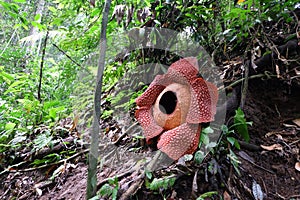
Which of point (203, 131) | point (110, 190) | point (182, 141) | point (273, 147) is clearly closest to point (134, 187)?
point (110, 190)

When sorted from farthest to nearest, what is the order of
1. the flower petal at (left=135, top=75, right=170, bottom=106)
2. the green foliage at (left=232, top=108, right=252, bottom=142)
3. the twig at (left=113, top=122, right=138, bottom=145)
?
the twig at (left=113, top=122, right=138, bottom=145) < the flower petal at (left=135, top=75, right=170, bottom=106) < the green foliage at (left=232, top=108, right=252, bottom=142)

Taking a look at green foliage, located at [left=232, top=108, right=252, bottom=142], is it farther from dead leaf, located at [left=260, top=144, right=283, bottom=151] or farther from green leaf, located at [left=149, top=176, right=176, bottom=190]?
green leaf, located at [left=149, top=176, right=176, bottom=190]

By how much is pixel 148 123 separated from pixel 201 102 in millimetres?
330

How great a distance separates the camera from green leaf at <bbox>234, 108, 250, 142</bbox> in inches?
48.7

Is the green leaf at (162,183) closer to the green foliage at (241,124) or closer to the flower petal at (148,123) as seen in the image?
the flower petal at (148,123)

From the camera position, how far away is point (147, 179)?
1.12 meters

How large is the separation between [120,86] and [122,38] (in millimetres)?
369

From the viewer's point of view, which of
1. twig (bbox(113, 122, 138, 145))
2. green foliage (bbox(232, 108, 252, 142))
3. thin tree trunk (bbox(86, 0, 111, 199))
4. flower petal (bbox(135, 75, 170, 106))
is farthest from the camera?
twig (bbox(113, 122, 138, 145))

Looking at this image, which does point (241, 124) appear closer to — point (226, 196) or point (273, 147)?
point (273, 147)

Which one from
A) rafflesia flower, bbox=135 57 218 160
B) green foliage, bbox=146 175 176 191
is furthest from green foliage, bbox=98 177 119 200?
rafflesia flower, bbox=135 57 218 160

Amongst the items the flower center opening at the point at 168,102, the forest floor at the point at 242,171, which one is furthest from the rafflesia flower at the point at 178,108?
the forest floor at the point at 242,171

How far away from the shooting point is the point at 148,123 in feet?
4.50

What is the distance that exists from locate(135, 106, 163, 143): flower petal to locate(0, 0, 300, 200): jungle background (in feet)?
0.34

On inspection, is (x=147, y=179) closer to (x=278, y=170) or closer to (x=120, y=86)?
(x=278, y=170)
